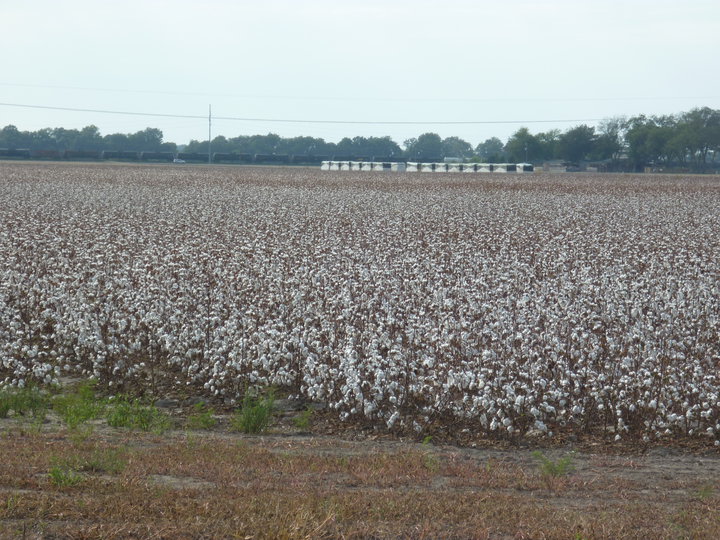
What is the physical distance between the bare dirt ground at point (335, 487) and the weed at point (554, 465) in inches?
0.7

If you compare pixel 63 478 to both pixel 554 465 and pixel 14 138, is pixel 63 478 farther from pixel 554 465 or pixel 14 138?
pixel 14 138

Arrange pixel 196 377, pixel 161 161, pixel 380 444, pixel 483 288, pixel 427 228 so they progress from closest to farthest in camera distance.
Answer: pixel 380 444 < pixel 196 377 < pixel 483 288 < pixel 427 228 < pixel 161 161

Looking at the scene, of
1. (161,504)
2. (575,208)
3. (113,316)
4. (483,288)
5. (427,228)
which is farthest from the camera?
(575,208)

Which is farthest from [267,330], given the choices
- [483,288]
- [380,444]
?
[483,288]

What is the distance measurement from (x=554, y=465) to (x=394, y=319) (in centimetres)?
551

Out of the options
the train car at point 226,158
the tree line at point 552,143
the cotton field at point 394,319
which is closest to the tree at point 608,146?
the tree line at point 552,143

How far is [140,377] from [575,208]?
30.2 metres

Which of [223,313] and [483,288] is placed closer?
[223,313]

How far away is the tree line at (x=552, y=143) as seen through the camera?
14200 cm

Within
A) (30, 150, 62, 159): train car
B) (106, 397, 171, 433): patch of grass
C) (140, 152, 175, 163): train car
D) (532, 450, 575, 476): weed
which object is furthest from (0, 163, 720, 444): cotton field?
(140, 152, 175, 163): train car

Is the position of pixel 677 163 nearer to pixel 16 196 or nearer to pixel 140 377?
pixel 16 196

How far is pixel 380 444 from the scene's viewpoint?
32.0 feet

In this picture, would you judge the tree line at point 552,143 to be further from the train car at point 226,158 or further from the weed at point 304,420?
the weed at point 304,420

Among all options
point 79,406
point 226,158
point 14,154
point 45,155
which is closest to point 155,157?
point 226,158
